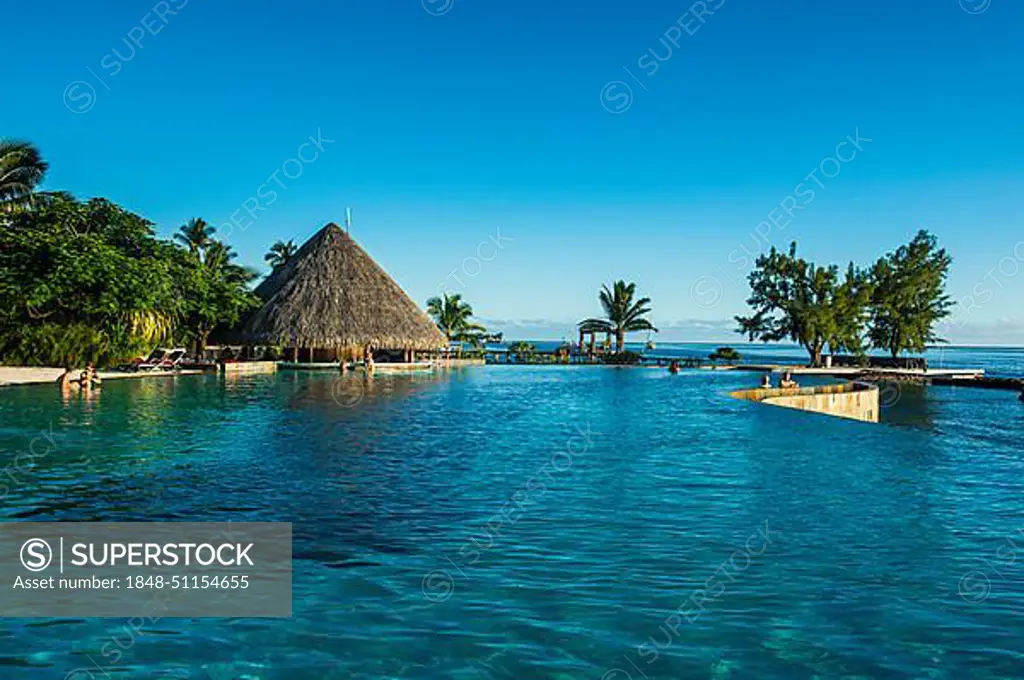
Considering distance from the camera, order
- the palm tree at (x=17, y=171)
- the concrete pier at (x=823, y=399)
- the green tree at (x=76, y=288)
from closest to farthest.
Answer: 1. the green tree at (x=76, y=288)
2. the concrete pier at (x=823, y=399)
3. the palm tree at (x=17, y=171)

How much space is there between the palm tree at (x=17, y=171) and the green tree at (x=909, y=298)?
44423 millimetres

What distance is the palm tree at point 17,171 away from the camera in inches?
1057

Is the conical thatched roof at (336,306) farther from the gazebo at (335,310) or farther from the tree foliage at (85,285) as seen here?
the tree foliage at (85,285)

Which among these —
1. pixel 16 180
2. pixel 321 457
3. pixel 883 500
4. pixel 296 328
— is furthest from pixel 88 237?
pixel 883 500

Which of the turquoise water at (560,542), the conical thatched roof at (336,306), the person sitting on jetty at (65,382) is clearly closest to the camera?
the turquoise water at (560,542)

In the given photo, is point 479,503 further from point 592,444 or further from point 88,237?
point 88,237

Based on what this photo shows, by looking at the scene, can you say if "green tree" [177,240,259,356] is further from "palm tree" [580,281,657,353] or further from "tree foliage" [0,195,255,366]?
"palm tree" [580,281,657,353]

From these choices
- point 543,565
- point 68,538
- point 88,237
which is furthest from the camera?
point 88,237

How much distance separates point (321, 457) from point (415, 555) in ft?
17.5

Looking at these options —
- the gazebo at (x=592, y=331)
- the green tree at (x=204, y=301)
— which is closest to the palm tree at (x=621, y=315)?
the gazebo at (x=592, y=331)

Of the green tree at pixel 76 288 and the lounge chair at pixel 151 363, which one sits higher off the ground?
the green tree at pixel 76 288

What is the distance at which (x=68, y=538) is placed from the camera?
6578mm

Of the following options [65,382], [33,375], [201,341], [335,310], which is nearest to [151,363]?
[33,375]

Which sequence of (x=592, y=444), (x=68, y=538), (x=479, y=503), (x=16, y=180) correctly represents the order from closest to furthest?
(x=68, y=538) → (x=479, y=503) → (x=592, y=444) → (x=16, y=180)
